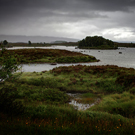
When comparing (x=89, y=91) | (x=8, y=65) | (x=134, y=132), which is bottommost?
(x=89, y=91)

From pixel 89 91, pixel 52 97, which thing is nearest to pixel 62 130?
pixel 52 97

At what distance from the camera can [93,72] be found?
2373cm

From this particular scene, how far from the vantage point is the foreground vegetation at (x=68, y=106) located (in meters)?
6.17

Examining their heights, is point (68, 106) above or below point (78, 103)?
above

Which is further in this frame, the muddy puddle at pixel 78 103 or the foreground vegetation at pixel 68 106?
Result: the muddy puddle at pixel 78 103

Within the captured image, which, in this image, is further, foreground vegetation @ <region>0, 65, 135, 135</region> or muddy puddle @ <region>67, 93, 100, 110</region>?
muddy puddle @ <region>67, 93, 100, 110</region>

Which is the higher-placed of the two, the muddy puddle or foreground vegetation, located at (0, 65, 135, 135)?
foreground vegetation, located at (0, 65, 135, 135)

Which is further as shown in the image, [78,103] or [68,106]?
[78,103]

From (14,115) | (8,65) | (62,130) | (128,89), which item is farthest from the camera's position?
(128,89)

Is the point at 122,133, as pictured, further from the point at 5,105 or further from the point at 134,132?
the point at 5,105

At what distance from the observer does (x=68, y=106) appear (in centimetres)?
1109

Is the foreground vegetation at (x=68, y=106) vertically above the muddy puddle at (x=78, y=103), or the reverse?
the foreground vegetation at (x=68, y=106)

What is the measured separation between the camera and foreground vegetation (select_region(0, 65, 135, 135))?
6.17 metres

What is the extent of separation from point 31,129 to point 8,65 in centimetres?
476
